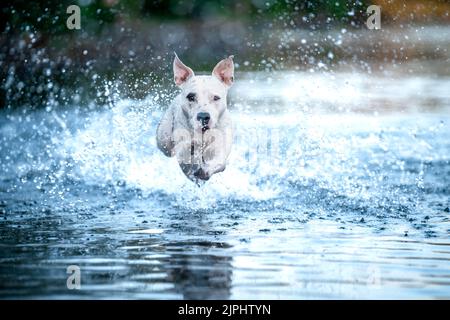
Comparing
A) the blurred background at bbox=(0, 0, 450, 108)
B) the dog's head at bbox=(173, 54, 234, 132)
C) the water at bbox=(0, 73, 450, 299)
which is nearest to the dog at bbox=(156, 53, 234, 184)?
the dog's head at bbox=(173, 54, 234, 132)

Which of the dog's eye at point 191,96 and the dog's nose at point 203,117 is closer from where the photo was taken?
the dog's nose at point 203,117

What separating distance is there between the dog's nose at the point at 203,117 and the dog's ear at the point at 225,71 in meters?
0.44

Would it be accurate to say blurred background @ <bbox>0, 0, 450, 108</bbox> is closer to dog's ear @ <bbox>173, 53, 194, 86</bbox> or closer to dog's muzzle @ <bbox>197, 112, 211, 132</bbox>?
dog's ear @ <bbox>173, 53, 194, 86</bbox>

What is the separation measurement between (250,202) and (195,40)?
7.16 meters

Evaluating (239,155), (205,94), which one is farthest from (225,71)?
(239,155)

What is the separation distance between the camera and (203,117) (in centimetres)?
850

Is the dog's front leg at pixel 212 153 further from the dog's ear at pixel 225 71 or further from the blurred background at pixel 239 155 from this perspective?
the dog's ear at pixel 225 71

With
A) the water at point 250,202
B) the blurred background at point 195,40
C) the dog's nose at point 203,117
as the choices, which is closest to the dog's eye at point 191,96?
the dog's nose at point 203,117

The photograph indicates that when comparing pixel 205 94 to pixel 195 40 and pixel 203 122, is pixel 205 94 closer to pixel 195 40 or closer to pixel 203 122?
pixel 203 122

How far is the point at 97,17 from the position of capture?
52.6 feet

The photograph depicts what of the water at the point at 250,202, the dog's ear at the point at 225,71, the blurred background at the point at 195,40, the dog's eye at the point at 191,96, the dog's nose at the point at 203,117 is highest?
the blurred background at the point at 195,40

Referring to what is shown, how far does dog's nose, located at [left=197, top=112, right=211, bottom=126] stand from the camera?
8492 millimetres

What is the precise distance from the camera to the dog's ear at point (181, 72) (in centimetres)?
880
